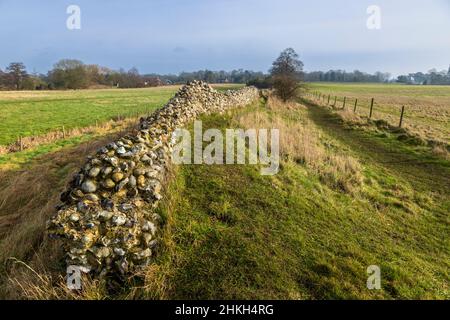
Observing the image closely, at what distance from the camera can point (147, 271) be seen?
15.2 ft

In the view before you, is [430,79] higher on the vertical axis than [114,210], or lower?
higher

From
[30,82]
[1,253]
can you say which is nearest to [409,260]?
[1,253]

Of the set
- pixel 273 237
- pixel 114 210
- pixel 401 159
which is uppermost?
pixel 114 210

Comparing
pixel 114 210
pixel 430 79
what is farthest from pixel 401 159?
pixel 430 79

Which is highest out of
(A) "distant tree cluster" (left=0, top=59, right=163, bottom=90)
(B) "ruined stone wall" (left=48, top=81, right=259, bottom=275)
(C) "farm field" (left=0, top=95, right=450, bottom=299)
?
(A) "distant tree cluster" (left=0, top=59, right=163, bottom=90)

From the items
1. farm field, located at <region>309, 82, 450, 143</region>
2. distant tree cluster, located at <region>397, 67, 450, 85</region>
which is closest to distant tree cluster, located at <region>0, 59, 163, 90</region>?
farm field, located at <region>309, 82, 450, 143</region>

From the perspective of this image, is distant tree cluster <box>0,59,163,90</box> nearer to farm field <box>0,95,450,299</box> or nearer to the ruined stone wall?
farm field <box>0,95,450,299</box>

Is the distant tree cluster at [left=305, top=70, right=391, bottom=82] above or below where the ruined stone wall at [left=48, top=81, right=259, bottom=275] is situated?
above

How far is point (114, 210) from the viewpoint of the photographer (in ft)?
16.2

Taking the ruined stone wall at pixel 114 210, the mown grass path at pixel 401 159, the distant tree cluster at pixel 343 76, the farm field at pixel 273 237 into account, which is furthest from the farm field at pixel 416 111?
the distant tree cluster at pixel 343 76

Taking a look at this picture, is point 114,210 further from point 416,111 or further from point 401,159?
point 416,111

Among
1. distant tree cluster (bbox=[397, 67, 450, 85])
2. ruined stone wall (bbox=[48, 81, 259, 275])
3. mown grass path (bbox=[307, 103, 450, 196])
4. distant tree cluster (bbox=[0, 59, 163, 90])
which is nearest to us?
ruined stone wall (bbox=[48, 81, 259, 275])

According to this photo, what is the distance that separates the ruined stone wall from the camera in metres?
4.54
